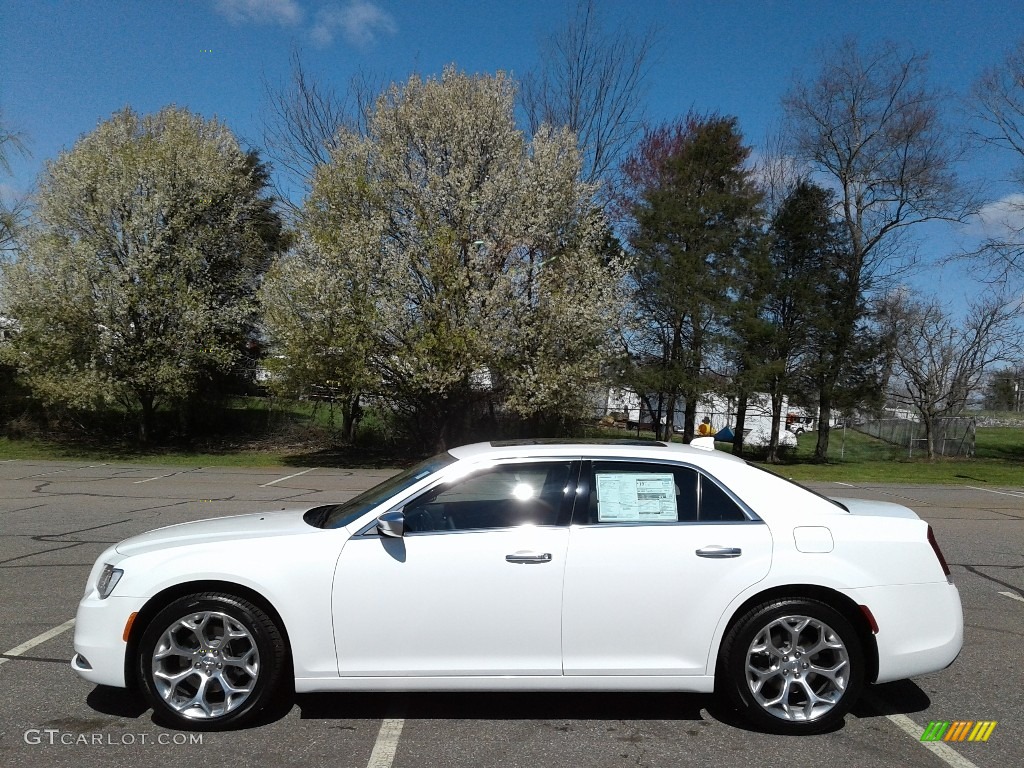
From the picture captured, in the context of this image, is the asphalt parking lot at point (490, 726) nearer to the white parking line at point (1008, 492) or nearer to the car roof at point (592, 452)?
the car roof at point (592, 452)

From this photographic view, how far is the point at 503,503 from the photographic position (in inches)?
167

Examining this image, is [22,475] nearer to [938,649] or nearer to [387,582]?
[387,582]

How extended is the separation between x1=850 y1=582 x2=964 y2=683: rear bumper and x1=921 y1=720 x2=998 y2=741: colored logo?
1.02 ft

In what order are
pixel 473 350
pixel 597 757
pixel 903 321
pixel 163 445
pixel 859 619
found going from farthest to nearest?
pixel 903 321
pixel 163 445
pixel 473 350
pixel 859 619
pixel 597 757

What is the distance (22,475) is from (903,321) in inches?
1235

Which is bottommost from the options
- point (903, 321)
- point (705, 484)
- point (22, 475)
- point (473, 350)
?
point (22, 475)

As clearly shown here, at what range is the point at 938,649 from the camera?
4039 millimetres

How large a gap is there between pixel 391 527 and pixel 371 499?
584 mm

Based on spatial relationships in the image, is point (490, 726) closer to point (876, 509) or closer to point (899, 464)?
point (876, 509)

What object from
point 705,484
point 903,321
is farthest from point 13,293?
point 903,321

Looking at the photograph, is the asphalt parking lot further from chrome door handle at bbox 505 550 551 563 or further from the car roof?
the car roof

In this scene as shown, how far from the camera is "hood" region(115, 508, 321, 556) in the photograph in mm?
4090

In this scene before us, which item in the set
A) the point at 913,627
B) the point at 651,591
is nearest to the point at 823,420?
the point at 913,627

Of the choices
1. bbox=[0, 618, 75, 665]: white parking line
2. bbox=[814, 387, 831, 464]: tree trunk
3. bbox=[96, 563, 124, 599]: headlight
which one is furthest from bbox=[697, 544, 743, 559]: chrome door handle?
bbox=[814, 387, 831, 464]: tree trunk
